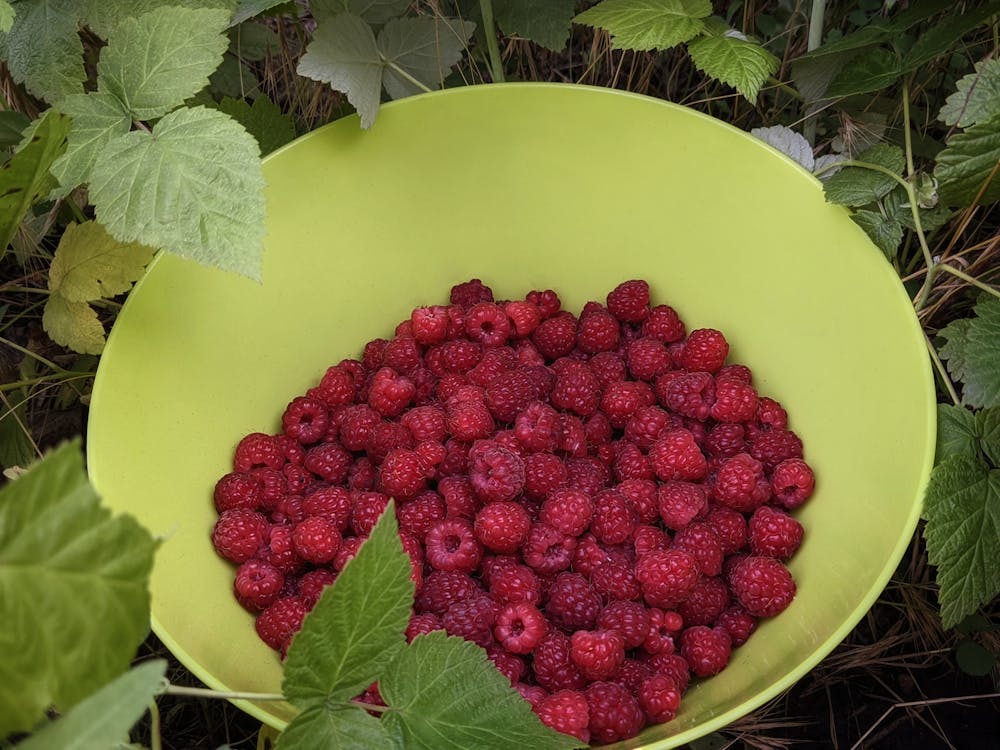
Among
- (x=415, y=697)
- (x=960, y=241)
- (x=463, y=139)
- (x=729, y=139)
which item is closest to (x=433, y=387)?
(x=463, y=139)

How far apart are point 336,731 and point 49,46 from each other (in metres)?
0.83

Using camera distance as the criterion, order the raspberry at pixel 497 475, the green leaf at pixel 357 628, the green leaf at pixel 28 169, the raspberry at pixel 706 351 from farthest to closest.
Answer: the raspberry at pixel 706 351 < the raspberry at pixel 497 475 < the green leaf at pixel 28 169 < the green leaf at pixel 357 628

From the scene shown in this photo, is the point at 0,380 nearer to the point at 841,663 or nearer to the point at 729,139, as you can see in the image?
the point at 729,139

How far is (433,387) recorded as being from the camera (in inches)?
51.0

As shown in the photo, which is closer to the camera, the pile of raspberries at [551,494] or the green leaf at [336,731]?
the green leaf at [336,731]

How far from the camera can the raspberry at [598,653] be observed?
965mm

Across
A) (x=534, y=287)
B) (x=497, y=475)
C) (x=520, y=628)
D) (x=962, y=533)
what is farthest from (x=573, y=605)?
(x=534, y=287)

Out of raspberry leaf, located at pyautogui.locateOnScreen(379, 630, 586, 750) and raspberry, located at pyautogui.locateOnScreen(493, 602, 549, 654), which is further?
raspberry, located at pyautogui.locateOnScreen(493, 602, 549, 654)

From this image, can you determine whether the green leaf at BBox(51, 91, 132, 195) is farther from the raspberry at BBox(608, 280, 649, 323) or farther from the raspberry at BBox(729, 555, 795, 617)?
the raspberry at BBox(729, 555, 795, 617)

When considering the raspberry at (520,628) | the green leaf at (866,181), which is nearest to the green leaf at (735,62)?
the green leaf at (866,181)

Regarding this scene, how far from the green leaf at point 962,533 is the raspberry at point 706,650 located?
0.73ft

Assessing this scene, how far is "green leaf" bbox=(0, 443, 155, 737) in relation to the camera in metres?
0.49

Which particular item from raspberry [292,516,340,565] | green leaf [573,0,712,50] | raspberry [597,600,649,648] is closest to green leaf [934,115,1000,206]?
green leaf [573,0,712,50]

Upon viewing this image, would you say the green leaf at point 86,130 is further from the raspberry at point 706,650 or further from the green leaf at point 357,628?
the raspberry at point 706,650
